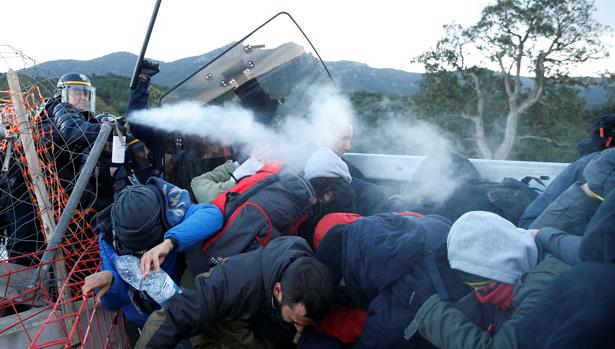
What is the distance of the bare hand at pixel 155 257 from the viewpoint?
6.73ft

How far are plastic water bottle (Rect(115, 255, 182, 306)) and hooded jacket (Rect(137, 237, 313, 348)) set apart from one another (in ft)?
0.39

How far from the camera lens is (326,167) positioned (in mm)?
3033

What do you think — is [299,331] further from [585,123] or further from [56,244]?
[585,123]

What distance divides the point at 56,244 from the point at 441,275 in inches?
88.8

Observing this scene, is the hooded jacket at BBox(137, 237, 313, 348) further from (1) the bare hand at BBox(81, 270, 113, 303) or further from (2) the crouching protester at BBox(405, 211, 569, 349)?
(2) the crouching protester at BBox(405, 211, 569, 349)

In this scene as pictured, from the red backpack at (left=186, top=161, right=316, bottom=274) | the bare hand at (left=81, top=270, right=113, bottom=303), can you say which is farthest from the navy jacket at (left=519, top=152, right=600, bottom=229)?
the bare hand at (left=81, top=270, right=113, bottom=303)

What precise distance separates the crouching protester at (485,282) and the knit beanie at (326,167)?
4.36ft

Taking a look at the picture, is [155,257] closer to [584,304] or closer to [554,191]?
[584,304]

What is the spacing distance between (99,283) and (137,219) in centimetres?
43

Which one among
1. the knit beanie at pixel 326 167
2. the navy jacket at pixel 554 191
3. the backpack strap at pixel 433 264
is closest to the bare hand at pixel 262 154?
the knit beanie at pixel 326 167

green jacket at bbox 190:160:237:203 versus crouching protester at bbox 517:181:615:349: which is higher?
green jacket at bbox 190:160:237:203

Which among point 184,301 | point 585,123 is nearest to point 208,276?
point 184,301

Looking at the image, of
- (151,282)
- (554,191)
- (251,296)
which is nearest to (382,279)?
(251,296)

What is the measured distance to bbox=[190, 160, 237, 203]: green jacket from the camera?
308 cm
